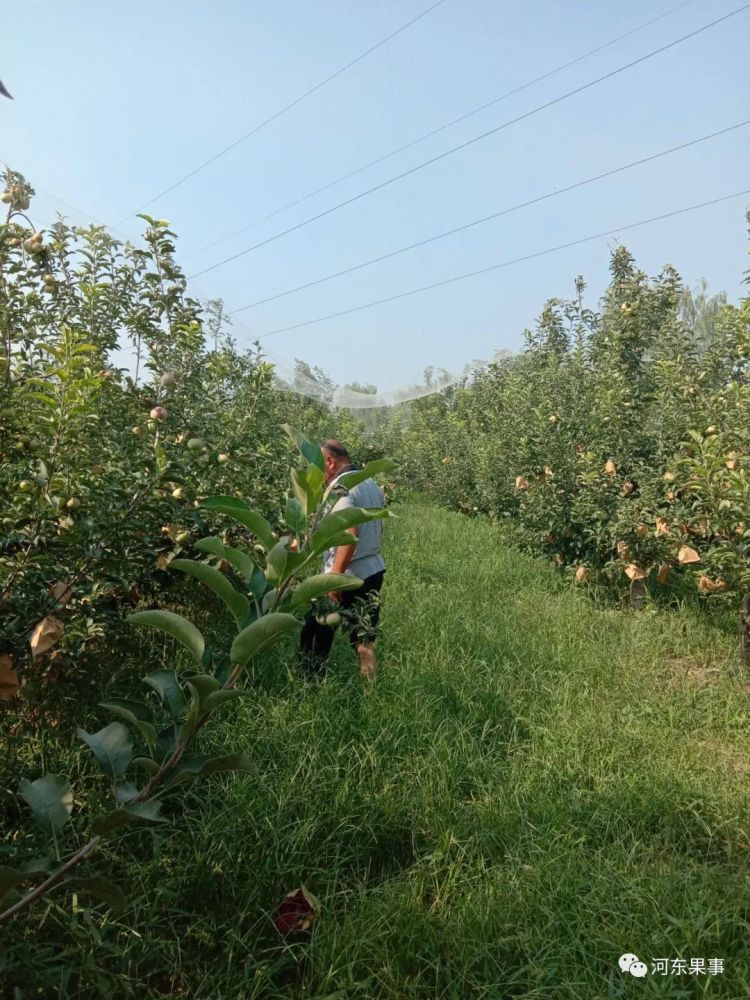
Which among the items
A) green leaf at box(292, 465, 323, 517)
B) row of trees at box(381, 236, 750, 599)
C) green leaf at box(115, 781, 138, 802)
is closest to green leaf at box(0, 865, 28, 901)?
green leaf at box(115, 781, 138, 802)

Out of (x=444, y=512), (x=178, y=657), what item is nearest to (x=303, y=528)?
(x=178, y=657)

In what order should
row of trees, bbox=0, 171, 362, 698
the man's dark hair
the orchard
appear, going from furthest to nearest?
the man's dark hair → row of trees, bbox=0, 171, 362, 698 → the orchard

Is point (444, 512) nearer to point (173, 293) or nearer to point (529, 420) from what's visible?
point (529, 420)

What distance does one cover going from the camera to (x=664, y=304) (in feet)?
15.5

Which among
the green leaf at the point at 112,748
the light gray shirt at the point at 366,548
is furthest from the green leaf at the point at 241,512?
the light gray shirt at the point at 366,548

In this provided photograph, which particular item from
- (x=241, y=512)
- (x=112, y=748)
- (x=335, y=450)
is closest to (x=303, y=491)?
(x=241, y=512)

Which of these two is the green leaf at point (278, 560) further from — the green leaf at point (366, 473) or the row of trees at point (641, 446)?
the row of trees at point (641, 446)

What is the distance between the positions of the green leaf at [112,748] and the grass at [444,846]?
0.41 meters

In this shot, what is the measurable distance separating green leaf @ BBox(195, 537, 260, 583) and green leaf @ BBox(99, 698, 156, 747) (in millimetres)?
267

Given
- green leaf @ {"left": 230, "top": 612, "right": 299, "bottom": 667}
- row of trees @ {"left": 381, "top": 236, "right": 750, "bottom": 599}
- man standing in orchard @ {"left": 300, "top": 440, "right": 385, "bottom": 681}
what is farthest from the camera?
row of trees @ {"left": 381, "top": 236, "right": 750, "bottom": 599}

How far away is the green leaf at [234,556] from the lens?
0.90m

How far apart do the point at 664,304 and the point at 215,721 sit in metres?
4.24

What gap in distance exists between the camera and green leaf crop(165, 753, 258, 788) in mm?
924

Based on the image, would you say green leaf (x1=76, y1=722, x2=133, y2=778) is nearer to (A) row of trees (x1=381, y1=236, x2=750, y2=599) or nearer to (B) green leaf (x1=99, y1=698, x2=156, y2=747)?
(B) green leaf (x1=99, y1=698, x2=156, y2=747)
